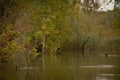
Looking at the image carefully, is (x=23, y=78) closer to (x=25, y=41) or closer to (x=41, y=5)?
(x=25, y=41)

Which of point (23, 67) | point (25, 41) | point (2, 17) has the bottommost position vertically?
point (23, 67)

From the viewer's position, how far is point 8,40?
22375 millimetres

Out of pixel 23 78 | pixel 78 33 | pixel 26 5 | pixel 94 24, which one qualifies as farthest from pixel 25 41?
pixel 94 24

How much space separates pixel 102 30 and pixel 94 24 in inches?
72.6

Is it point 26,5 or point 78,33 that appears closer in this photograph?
point 26,5

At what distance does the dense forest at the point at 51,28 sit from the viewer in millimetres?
21531

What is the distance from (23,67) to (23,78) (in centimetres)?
772

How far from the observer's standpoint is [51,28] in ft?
156

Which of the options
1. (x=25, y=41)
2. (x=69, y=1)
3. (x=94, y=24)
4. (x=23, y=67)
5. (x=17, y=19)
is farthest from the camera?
(x=94, y=24)

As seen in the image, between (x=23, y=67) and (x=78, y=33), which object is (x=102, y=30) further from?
(x=23, y=67)

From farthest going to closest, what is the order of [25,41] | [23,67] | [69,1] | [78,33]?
[78,33] → [23,67] → [25,41] → [69,1]

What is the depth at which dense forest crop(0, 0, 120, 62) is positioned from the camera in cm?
2153

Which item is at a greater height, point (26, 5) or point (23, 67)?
point (26, 5)

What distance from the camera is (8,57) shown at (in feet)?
78.0
